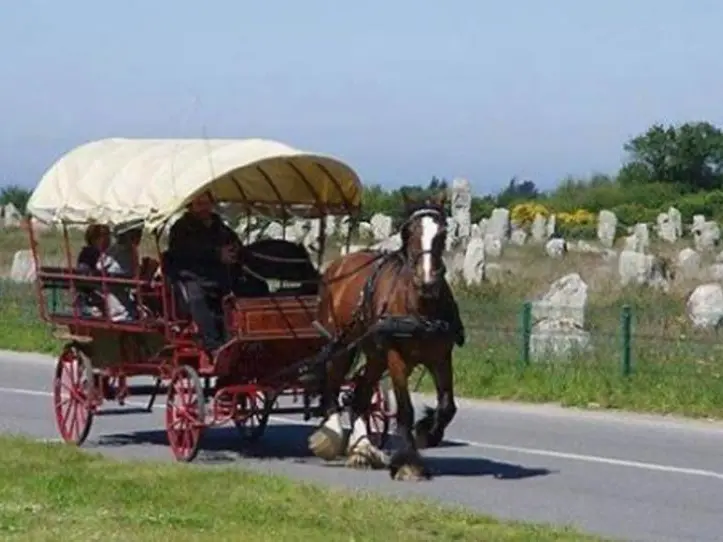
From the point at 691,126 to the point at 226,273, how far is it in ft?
295

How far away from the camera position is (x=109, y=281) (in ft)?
63.5

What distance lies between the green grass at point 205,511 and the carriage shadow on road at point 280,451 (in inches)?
88.9

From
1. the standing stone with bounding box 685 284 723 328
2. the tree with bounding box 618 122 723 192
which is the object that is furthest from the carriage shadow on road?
the tree with bounding box 618 122 723 192

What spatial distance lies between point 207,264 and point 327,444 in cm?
195

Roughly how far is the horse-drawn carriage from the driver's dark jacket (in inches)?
5.5

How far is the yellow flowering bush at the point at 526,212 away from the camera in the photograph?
8224 cm

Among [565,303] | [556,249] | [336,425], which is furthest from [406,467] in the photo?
[556,249]

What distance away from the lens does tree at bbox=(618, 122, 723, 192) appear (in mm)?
107000

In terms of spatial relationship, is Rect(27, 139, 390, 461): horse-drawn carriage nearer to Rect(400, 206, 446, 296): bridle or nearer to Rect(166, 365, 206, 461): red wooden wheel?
Rect(166, 365, 206, 461): red wooden wheel

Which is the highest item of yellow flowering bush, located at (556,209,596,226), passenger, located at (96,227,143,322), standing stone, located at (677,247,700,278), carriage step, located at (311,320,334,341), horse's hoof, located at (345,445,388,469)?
passenger, located at (96,227,143,322)

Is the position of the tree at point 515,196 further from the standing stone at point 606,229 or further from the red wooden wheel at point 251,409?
the red wooden wheel at point 251,409

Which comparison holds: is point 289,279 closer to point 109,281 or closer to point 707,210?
point 109,281

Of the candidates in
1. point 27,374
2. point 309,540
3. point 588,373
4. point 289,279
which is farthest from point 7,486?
point 27,374

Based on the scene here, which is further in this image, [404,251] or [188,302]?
[188,302]
